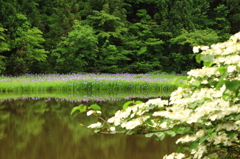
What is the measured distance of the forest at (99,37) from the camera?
51.5 ft

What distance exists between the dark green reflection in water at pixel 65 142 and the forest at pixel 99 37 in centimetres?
1068

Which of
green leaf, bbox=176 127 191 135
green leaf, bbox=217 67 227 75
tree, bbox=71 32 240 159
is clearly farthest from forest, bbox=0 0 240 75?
green leaf, bbox=217 67 227 75

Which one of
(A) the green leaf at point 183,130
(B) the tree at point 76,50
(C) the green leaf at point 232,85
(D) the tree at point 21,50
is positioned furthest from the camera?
(B) the tree at point 76,50

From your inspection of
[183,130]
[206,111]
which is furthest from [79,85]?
[206,111]

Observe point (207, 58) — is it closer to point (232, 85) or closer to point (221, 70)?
point (221, 70)

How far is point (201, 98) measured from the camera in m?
1.84

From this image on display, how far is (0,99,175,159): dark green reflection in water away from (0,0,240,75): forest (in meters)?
10.7

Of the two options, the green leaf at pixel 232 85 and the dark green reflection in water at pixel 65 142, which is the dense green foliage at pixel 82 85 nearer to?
the dark green reflection in water at pixel 65 142

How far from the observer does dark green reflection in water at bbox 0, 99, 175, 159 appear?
128 inches

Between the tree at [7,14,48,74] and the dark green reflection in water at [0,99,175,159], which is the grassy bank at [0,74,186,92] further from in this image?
the dark green reflection in water at [0,99,175,159]

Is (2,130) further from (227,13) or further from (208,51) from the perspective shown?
(227,13)

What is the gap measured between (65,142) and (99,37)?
48.3 ft

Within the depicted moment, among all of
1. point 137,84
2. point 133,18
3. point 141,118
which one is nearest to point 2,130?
point 141,118

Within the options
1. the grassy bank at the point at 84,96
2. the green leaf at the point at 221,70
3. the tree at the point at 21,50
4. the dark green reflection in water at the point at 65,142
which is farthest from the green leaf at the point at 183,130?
the tree at the point at 21,50
